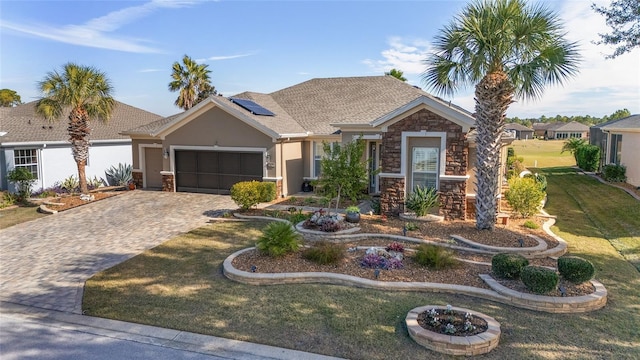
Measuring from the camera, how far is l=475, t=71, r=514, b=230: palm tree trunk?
1174cm

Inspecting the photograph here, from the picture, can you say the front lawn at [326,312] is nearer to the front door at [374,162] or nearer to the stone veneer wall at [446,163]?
the stone veneer wall at [446,163]

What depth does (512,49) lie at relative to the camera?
37.7 feet

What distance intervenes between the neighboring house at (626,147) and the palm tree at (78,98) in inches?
1005

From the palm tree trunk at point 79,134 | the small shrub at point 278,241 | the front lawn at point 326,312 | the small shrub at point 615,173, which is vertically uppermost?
the palm tree trunk at point 79,134

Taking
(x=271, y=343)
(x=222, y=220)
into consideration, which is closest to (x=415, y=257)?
(x=271, y=343)

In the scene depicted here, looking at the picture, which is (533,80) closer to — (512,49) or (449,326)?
(512,49)

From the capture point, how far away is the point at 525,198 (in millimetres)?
14070

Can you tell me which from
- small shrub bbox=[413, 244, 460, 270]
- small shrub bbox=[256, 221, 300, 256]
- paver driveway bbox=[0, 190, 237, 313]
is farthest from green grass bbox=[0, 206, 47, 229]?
small shrub bbox=[413, 244, 460, 270]

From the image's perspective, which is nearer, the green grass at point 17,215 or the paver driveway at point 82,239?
the paver driveway at point 82,239

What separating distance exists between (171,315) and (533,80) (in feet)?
35.2

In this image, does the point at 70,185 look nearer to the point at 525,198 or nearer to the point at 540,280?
the point at 525,198

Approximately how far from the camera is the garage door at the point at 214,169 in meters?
19.7

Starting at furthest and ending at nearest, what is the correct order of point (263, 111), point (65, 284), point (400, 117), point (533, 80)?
1. point (263, 111)
2. point (400, 117)
3. point (533, 80)
4. point (65, 284)

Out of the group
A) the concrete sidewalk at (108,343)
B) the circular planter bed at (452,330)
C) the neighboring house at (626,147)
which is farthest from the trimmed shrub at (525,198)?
the concrete sidewalk at (108,343)
